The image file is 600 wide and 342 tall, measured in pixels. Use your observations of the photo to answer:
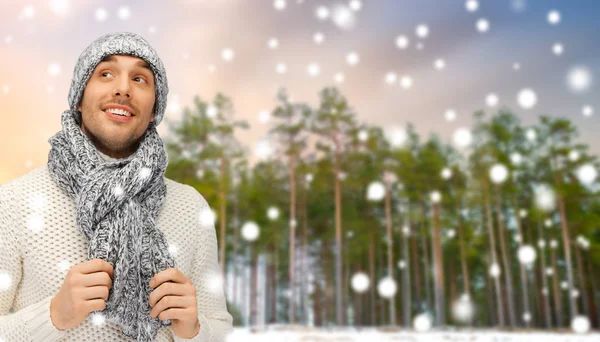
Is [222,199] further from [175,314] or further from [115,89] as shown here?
[175,314]

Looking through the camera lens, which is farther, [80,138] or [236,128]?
[236,128]

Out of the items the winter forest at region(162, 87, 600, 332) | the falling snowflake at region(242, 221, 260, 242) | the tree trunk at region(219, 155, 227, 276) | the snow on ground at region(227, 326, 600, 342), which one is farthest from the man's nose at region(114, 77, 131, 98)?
the falling snowflake at region(242, 221, 260, 242)

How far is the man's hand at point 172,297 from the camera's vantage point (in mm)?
1427

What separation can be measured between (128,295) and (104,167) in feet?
1.49

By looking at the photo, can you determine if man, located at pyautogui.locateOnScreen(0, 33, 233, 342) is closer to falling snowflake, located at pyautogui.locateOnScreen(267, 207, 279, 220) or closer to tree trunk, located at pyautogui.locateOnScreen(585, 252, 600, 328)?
falling snowflake, located at pyautogui.locateOnScreen(267, 207, 279, 220)

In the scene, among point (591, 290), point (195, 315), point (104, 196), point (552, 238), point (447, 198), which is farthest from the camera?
point (591, 290)

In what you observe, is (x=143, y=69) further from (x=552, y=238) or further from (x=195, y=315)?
(x=552, y=238)

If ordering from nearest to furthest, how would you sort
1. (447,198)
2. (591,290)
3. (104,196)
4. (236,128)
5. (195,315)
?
1. (195,315)
2. (104,196)
3. (236,128)
4. (447,198)
5. (591,290)

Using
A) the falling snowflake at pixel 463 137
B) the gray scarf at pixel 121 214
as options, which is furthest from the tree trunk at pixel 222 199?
the gray scarf at pixel 121 214

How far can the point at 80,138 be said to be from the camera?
1.74 m

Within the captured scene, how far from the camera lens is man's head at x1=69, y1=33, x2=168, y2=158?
5.81ft

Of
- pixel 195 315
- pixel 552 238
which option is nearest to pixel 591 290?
pixel 552 238

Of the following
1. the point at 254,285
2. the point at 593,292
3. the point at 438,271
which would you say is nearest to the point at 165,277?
the point at 438,271

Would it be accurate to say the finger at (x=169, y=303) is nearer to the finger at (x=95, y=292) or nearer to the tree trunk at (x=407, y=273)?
the finger at (x=95, y=292)
